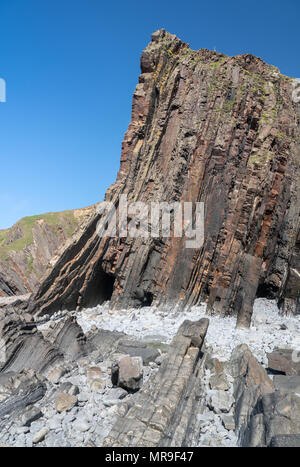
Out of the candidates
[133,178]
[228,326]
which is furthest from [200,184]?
[228,326]

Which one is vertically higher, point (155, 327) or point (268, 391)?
point (268, 391)

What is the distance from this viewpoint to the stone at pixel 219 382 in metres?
9.13

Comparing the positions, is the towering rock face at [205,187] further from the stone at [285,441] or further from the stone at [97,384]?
the stone at [285,441]

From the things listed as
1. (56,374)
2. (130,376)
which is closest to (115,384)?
(130,376)

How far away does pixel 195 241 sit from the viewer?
17.3 m

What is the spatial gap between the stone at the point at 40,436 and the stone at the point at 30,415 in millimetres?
634

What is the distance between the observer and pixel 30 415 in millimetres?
7848

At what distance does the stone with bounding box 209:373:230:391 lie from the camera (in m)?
9.13

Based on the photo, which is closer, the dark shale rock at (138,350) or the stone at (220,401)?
the stone at (220,401)

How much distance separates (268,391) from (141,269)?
417 inches

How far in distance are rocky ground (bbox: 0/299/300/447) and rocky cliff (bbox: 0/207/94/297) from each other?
8.51 m

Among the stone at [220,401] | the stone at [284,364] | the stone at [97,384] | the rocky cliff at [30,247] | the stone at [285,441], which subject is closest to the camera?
the stone at [285,441]

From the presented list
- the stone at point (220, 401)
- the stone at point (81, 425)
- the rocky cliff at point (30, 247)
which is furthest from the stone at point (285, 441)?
the rocky cliff at point (30, 247)
